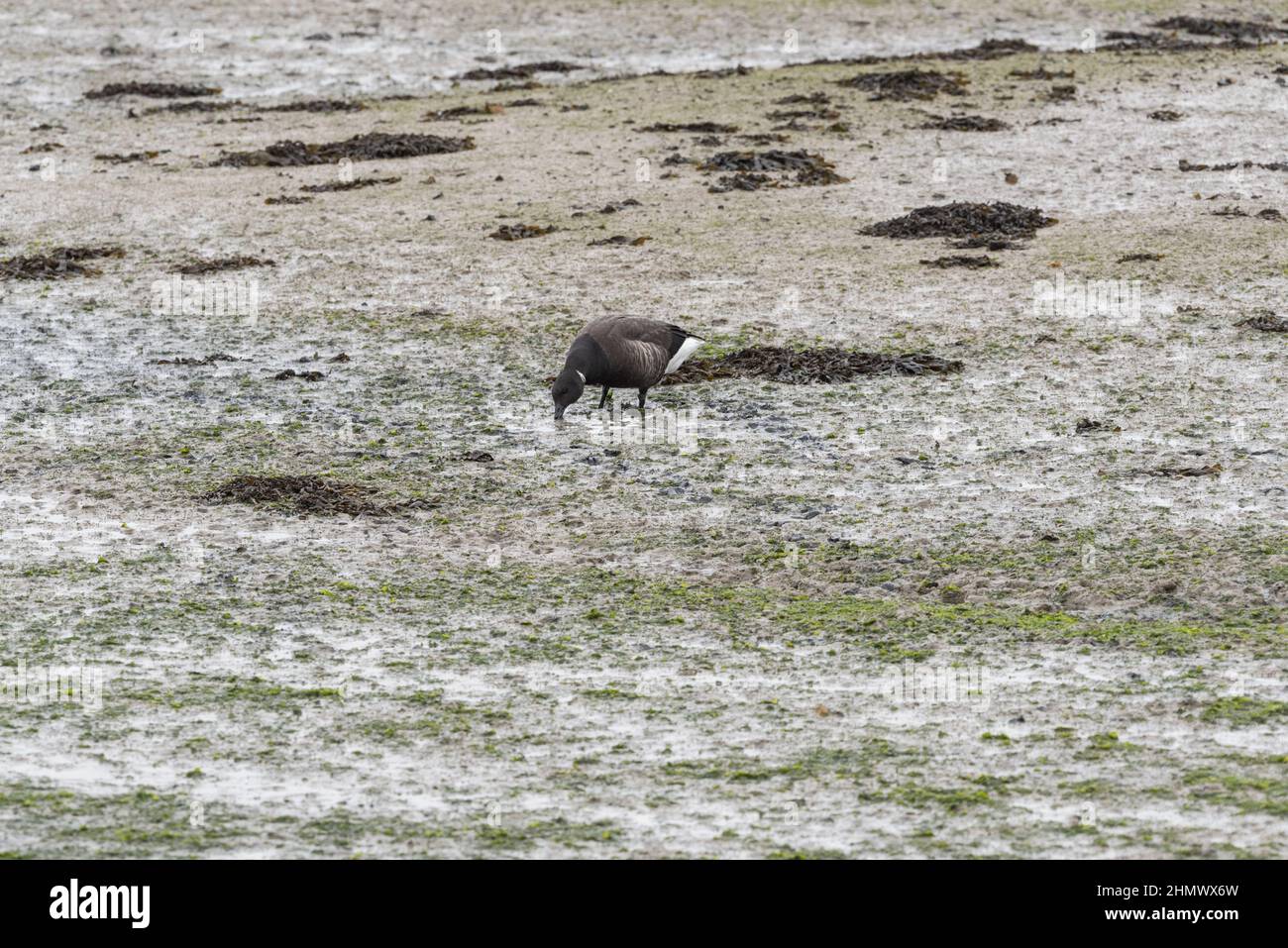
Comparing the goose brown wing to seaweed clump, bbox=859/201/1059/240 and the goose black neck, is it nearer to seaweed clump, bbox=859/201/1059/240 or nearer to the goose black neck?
the goose black neck

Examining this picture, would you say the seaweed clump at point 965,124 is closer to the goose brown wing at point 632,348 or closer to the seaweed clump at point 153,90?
the goose brown wing at point 632,348

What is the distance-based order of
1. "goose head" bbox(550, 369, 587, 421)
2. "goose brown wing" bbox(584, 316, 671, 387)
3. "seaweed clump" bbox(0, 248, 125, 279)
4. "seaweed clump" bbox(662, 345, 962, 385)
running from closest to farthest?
"goose head" bbox(550, 369, 587, 421), "goose brown wing" bbox(584, 316, 671, 387), "seaweed clump" bbox(662, 345, 962, 385), "seaweed clump" bbox(0, 248, 125, 279)

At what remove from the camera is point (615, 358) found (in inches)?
468

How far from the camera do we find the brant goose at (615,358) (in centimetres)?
1182

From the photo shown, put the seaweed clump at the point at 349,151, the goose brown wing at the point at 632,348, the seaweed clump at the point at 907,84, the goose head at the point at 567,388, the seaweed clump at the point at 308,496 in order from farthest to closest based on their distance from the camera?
the seaweed clump at the point at 907,84, the seaweed clump at the point at 349,151, the goose brown wing at the point at 632,348, the goose head at the point at 567,388, the seaweed clump at the point at 308,496

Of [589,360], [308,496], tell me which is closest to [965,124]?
[589,360]

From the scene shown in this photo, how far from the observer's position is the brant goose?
11.8m

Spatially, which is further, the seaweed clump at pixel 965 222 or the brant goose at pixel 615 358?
the seaweed clump at pixel 965 222

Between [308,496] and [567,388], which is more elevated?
[567,388]

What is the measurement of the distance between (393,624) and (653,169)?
11831 millimetres

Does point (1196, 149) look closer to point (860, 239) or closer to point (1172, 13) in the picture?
point (860, 239)

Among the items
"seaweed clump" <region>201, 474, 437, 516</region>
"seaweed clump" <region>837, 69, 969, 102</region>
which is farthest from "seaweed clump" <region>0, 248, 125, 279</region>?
"seaweed clump" <region>837, 69, 969, 102</region>

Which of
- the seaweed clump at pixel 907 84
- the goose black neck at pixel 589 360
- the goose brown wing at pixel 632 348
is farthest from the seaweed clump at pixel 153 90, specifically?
the goose black neck at pixel 589 360

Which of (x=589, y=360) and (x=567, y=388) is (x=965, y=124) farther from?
(x=567, y=388)
